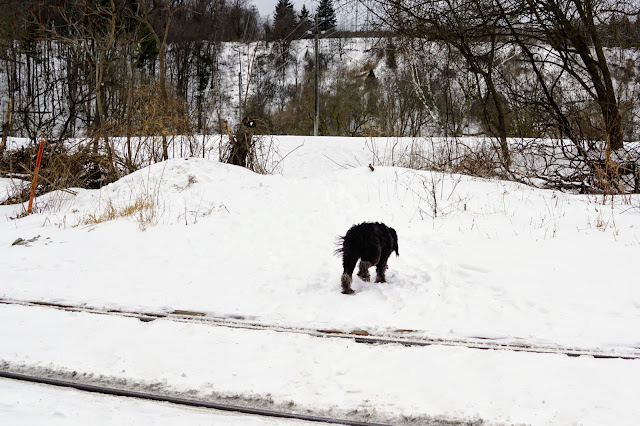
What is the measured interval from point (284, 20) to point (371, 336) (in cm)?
4717

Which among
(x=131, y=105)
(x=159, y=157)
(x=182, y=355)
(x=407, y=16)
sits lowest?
(x=182, y=355)

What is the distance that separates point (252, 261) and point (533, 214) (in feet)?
15.3

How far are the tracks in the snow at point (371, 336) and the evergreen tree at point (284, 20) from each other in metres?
39.5

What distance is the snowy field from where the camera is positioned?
110 inches

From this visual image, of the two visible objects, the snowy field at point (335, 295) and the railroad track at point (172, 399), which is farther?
the snowy field at point (335, 295)

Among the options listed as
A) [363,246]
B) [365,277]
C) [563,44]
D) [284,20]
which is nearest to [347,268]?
[363,246]

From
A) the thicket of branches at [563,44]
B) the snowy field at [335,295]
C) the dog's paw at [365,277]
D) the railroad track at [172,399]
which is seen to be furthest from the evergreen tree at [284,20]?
the railroad track at [172,399]

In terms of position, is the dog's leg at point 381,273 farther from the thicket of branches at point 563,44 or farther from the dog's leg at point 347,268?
the thicket of branches at point 563,44

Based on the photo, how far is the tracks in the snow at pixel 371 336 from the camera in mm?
3312

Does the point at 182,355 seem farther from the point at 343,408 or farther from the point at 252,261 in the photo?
the point at 252,261

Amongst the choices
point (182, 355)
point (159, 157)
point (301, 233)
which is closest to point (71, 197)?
point (159, 157)

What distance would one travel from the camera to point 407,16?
41.1 ft

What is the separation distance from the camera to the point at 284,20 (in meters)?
45.7

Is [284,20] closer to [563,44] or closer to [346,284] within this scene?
[563,44]
